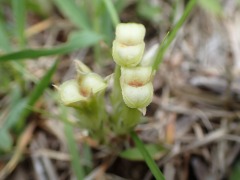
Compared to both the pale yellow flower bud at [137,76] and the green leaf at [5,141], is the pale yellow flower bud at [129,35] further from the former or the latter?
the green leaf at [5,141]

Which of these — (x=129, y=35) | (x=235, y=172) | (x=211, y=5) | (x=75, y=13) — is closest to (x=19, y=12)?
(x=75, y=13)

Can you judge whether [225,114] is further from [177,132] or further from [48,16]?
[48,16]

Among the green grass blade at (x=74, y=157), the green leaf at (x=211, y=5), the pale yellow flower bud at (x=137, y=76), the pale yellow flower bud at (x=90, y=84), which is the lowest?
the green grass blade at (x=74, y=157)

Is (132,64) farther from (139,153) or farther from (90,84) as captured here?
(139,153)

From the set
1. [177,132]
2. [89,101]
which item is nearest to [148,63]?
[89,101]

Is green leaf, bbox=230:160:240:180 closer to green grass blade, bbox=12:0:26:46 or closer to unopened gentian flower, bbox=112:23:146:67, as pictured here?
unopened gentian flower, bbox=112:23:146:67

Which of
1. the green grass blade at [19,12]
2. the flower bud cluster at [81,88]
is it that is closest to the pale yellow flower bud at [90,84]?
the flower bud cluster at [81,88]
